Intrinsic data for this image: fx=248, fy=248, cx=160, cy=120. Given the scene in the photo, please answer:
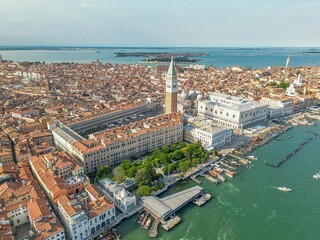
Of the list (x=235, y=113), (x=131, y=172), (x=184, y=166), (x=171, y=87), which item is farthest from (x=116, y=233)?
(x=235, y=113)

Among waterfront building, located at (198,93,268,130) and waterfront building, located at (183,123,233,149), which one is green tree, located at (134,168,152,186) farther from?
waterfront building, located at (198,93,268,130)

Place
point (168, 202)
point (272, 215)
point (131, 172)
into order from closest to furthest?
1. point (272, 215)
2. point (168, 202)
3. point (131, 172)

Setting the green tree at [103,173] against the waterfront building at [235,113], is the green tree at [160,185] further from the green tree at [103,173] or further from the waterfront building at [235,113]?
the waterfront building at [235,113]

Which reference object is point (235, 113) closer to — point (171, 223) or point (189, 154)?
point (189, 154)

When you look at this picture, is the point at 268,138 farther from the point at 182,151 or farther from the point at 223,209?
the point at 223,209

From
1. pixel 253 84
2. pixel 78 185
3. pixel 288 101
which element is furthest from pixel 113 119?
pixel 253 84

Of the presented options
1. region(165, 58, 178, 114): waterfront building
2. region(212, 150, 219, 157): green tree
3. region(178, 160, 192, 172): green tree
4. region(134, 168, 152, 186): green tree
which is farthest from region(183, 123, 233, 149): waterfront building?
region(134, 168, 152, 186): green tree
